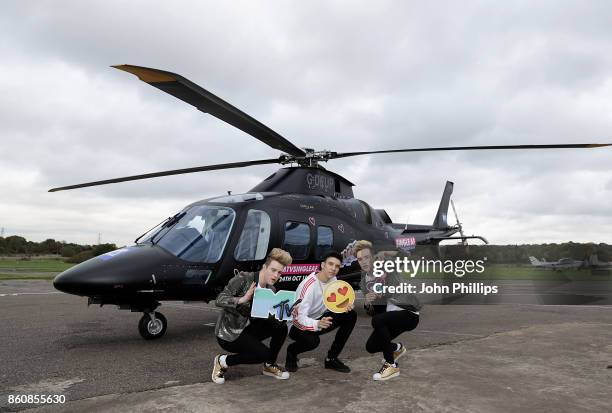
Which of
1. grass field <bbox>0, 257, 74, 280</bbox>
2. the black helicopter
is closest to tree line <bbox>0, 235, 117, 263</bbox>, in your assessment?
grass field <bbox>0, 257, 74, 280</bbox>

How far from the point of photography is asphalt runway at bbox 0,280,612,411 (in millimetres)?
4605

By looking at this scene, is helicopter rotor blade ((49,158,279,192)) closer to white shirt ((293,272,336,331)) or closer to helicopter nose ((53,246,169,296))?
helicopter nose ((53,246,169,296))

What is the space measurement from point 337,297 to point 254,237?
334 centimetres

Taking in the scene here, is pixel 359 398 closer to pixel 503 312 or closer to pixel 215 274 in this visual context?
pixel 215 274

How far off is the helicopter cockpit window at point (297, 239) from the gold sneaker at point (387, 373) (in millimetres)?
3726

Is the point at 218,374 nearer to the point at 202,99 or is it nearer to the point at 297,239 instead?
the point at 202,99

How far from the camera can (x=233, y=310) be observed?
4.46 metres

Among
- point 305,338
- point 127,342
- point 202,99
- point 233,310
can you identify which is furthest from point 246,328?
point 127,342

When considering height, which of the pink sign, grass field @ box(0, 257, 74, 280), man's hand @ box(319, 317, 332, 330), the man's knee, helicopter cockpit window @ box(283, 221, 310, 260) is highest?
helicopter cockpit window @ box(283, 221, 310, 260)

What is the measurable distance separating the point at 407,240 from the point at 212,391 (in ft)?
29.8

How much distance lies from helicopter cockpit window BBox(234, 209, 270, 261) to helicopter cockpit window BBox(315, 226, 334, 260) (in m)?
1.35

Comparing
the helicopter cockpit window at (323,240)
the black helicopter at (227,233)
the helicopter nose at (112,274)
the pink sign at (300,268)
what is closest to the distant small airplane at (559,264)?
the black helicopter at (227,233)

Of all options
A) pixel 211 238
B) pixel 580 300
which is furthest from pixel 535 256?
pixel 211 238

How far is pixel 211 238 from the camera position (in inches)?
283
